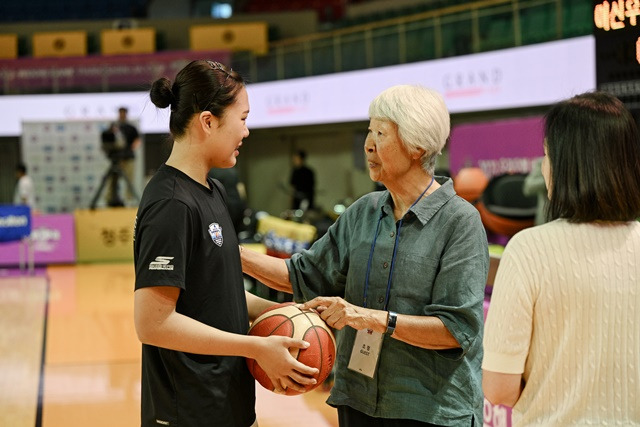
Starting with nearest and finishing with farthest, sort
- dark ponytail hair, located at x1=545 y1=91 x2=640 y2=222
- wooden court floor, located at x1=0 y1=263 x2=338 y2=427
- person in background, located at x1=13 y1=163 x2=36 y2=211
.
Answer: dark ponytail hair, located at x1=545 y1=91 x2=640 y2=222 < wooden court floor, located at x1=0 y1=263 x2=338 y2=427 < person in background, located at x1=13 y1=163 x2=36 y2=211

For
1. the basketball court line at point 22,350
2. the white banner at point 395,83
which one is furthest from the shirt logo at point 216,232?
the white banner at point 395,83

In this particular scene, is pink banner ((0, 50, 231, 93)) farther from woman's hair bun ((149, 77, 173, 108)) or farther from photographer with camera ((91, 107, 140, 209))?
woman's hair bun ((149, 77, 173, 108))

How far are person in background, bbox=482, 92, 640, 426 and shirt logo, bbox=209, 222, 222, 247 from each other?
2.44 ft

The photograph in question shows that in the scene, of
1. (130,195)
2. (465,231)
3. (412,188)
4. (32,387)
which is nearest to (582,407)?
(465,231)

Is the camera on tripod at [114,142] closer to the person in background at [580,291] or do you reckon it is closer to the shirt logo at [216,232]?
the shirt logo at [216,232]

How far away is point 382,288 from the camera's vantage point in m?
2.19

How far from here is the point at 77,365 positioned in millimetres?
6398

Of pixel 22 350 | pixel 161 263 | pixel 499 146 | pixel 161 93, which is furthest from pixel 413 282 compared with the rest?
pixel 499 146

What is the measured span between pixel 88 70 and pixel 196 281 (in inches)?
724

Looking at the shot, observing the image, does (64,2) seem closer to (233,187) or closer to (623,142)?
(233,187)

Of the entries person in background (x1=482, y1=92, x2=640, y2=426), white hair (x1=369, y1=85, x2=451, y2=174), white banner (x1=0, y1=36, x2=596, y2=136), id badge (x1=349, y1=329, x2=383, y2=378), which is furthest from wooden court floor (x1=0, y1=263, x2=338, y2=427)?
person in background (x1=482, y1=92, x2=640, y2=426)

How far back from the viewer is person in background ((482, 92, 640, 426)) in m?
1.56

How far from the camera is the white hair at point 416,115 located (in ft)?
7.03

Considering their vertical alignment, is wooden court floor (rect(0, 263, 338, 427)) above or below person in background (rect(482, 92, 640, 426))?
below
